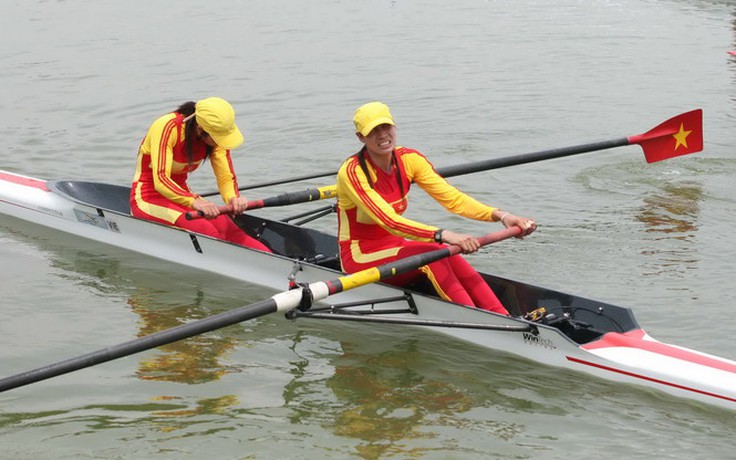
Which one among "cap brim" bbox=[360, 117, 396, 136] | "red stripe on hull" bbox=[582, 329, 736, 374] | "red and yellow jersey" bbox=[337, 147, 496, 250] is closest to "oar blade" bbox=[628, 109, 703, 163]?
"red and yellow jersey" bbox=[337, 147, 496, 250]

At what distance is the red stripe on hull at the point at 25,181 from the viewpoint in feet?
38.7

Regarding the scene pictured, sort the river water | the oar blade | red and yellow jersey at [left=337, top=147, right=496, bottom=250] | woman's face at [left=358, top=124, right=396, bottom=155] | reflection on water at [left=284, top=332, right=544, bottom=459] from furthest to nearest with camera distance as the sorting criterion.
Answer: the oar blade → red and yellow jersey at [left=337, top=147, right=496, bottom=250] → woman's face at [left=358, top=124, right=396, bottom=155] → the river water → reflection on water at [left=284, top=332, right=544, bottom=459]

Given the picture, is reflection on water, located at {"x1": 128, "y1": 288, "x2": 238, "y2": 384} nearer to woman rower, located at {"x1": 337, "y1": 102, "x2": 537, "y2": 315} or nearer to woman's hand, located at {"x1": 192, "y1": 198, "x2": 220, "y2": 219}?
woman's hand, located at {"x1": 192, "y1": 198, "x2": 220, "y2": 219}

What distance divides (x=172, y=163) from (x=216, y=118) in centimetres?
88

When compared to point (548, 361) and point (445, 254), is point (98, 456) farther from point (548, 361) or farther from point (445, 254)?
point (548, 361)

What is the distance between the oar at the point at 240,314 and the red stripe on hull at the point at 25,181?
5.30 m

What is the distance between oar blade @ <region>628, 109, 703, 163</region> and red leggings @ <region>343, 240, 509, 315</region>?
4528 mm

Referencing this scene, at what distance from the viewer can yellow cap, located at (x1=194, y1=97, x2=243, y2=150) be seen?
9.29 meters

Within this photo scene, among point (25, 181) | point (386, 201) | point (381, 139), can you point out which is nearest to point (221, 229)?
point (386, 201)

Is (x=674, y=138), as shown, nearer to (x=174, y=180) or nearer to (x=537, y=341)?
(x=537, y=341)

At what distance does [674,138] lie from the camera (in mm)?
12344

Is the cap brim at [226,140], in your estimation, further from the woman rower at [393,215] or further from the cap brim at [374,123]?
the cap brim at [374,123]

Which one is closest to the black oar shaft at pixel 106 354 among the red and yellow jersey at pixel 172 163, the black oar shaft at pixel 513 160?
the red and yellow jersey at pixel 172 163

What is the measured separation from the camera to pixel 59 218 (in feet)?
37.8
